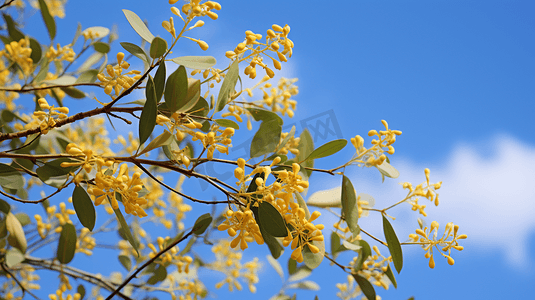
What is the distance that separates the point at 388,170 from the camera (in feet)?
4.19

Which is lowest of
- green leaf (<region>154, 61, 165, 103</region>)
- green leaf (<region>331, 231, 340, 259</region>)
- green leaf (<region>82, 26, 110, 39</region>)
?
green leaf (<region>331, 231, 340, 259</region>)

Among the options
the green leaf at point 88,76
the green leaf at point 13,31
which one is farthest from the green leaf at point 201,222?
the green leaf at point 13,31

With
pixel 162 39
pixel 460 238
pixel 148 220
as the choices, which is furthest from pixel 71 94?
pixel 460 238

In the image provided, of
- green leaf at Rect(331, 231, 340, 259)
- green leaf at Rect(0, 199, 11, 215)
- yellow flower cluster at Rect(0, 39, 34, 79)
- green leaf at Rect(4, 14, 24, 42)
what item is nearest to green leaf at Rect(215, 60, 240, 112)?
green leaf at Rect(331, 231, 340, 259)

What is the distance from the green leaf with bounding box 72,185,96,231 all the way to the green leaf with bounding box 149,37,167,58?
43 centimetres

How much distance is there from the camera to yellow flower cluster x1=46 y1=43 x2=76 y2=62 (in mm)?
1960

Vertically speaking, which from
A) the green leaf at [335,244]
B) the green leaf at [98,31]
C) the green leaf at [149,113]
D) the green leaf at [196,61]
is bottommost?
the green leaf at [335,244]

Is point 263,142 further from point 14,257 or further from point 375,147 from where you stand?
point 14,257

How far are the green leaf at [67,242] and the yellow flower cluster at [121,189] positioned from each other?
2.48 ft

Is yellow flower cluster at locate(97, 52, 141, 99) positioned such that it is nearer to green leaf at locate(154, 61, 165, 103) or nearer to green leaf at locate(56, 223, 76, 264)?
green leaf at locate(154, 61, 165, 103)

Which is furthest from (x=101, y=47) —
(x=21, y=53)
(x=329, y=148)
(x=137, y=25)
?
(x=329, y=148)

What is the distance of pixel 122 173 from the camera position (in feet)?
3.14

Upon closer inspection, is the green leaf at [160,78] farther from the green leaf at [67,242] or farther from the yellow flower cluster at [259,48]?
the green leaf at [67,242]

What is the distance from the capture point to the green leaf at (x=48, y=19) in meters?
1.75
